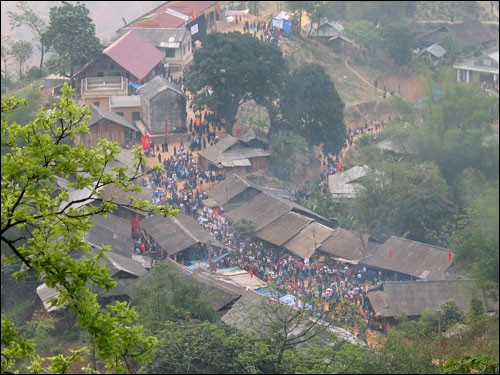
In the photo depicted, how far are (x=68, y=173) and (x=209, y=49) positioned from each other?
138 ft

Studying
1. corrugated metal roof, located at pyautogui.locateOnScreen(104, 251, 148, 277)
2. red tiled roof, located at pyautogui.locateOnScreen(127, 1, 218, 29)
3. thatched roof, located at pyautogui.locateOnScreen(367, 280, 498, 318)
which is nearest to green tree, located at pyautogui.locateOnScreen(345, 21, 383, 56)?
red tiled roof, located at pyautogui.locateOnScreen(127, 1, 218, 29)

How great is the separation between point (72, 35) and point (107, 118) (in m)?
7.99

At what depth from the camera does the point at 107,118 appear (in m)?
45.6

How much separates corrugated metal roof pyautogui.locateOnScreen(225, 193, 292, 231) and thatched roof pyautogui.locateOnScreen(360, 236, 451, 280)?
4.40m

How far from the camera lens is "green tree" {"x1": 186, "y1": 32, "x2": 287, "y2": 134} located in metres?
49.3

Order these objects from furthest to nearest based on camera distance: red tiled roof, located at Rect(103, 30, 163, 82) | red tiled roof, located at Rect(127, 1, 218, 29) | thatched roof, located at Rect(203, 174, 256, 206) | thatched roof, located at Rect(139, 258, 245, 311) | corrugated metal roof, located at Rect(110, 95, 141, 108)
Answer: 1. red tiled roof, located at Rect(127, 1, 218, 29)
2. red tiled roof, located at Rect(103, 30, 163, 82)
3. corrugated metal roof, located at Rect(110, 95, 141, 108)
4. thatched roof, located at Rect(203, 174, 256, 206)
5. thatched roof, located at Rect(139, 258, 245, 311)

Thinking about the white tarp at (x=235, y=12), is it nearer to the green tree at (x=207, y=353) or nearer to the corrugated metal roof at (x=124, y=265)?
the corrugated metal roof at (x=124, y=265)

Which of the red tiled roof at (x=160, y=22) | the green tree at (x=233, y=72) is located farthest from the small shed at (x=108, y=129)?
the red tiled roof at (x=160, y=22)

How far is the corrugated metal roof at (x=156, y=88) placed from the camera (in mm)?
49312

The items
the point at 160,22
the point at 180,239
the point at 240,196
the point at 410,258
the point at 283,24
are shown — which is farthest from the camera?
the point at 283,24

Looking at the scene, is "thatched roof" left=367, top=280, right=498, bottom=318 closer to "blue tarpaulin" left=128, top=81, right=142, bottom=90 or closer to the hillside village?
the hillside village

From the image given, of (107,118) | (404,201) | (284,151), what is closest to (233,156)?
(284,151)

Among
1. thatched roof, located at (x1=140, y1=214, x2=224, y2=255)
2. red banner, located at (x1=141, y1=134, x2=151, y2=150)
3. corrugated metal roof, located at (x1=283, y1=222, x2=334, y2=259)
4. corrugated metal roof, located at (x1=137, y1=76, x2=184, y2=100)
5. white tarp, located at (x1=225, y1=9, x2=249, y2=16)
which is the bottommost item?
corrugated metal roof, located at (x1=283, y1=222, x2=334, y2=259)

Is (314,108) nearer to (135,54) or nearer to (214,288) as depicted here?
(135,54)
